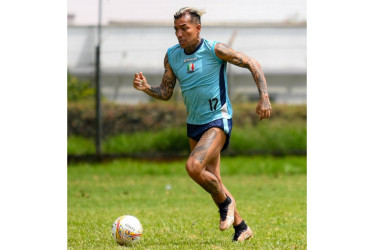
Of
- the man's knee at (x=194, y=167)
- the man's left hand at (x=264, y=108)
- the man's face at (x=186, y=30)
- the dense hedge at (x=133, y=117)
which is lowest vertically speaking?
the dense hedge at (x=133, y=117)

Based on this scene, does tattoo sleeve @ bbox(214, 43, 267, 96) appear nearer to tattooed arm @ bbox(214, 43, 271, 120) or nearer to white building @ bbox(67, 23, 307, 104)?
tattooed arm @ bbox(214, 43, 271, 120)

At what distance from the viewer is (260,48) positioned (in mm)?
17250

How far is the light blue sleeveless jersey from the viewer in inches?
279

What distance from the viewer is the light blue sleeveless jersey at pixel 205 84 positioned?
23.2 feet

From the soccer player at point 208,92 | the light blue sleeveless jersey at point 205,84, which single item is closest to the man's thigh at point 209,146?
the soccer player at point 208,92

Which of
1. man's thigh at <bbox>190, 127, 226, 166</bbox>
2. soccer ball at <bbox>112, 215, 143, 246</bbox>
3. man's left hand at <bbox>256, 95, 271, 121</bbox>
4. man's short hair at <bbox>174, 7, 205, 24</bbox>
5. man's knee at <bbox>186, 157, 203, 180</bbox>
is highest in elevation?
man's short hair at <bbox>174, 7, 205, 24</bbox>

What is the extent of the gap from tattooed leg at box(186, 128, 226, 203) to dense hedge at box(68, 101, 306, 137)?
10.1 meters

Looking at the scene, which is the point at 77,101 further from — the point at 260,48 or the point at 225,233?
the point at 225,233

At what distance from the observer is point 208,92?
7.08 metres

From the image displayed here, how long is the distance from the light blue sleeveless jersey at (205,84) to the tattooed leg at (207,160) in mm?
211

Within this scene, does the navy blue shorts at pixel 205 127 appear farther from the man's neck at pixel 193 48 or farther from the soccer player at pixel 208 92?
the man's neck at pixel 193 48

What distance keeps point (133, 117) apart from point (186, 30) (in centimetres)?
1036

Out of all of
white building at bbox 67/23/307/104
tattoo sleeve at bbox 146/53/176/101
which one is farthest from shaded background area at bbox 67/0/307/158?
tattoo sleeve at bbox 146/53/176/101

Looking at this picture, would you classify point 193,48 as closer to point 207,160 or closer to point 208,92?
point 208,92
